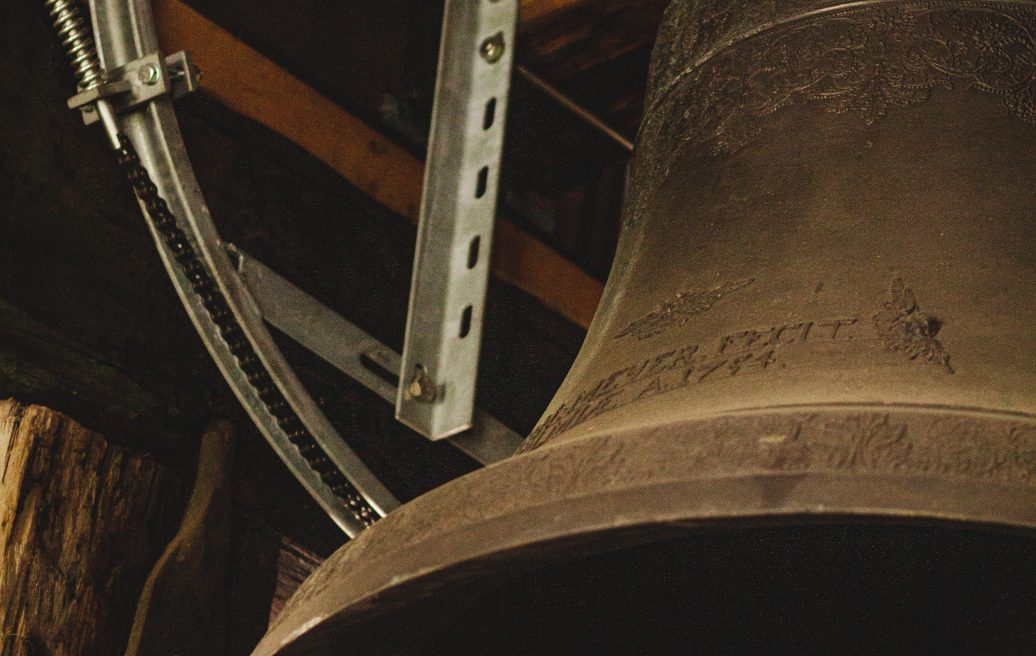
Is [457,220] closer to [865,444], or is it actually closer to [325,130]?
[325,130]

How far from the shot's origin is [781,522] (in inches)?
34.1

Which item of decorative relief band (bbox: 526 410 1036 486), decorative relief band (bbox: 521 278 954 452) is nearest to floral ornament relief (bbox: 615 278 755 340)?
decorative relief band (bbox: 521 278 954 452)

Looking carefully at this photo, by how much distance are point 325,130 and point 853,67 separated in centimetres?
66

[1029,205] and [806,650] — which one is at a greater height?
[1029,205]

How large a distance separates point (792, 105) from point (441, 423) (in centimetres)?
48

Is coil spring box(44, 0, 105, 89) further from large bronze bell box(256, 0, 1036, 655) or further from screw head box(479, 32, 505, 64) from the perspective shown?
large bronze bell box(256, 0, 1036, 655)

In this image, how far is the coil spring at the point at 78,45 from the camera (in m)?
1.49

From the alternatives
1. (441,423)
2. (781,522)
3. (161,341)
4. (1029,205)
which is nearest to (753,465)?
(781,522)

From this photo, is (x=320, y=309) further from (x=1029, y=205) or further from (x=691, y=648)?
(x=1029, y=205)

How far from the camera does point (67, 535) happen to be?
4.45ft

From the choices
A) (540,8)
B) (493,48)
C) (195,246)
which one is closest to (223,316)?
(195,246)

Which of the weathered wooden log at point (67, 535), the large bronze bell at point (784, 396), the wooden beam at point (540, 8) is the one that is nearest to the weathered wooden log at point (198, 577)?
the weathered wooden log at point (67, 535)

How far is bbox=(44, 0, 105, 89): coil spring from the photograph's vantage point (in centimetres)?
149

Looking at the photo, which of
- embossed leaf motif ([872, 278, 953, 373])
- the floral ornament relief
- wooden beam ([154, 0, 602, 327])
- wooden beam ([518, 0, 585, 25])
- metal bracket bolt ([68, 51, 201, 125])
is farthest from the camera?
wooden beam ([518, 0, 585, 25])
